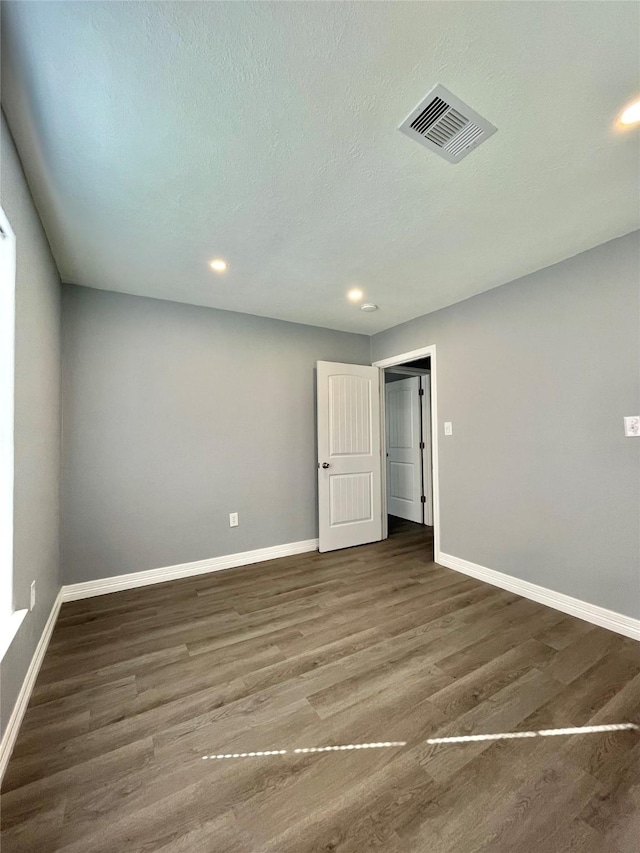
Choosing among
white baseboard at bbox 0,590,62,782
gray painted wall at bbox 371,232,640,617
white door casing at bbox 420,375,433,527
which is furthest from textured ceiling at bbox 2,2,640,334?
white door casing at bbox 420,375,433,527

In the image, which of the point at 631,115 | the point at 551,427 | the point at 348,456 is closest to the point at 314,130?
the point at 631,115

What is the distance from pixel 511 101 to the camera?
1.30 meters

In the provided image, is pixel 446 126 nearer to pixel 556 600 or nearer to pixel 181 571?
pixel 556 600

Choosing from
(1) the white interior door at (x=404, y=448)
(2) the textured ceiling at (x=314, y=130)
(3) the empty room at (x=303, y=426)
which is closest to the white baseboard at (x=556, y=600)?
(3) the empty room at (x=303, y=426)

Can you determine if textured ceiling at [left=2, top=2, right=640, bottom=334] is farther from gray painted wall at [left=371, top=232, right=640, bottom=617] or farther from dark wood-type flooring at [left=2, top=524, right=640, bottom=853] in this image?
dark wood-type flooring at [left=2, top=524, right=640, bottom=853]

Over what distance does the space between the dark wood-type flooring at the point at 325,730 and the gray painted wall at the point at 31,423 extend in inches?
12.3

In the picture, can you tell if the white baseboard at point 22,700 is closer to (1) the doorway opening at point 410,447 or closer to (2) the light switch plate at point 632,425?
(2) the light switch plate at point 632,425

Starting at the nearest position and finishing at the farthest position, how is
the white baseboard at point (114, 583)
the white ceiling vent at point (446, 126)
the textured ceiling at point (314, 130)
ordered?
1. the textured ceiling at point (314, 130)
2. the white ceiling vent at point (446, 126)
3. the white baseboard at point (114, 583)

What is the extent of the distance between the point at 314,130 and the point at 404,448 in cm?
423

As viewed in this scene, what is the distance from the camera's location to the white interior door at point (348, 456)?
3729 mm

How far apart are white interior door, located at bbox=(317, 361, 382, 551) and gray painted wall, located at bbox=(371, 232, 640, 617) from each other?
0.90m

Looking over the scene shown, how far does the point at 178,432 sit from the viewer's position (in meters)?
3.15

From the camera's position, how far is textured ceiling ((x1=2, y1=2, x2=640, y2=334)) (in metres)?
1.06

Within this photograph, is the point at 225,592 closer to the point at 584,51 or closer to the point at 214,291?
the point at 214,291
